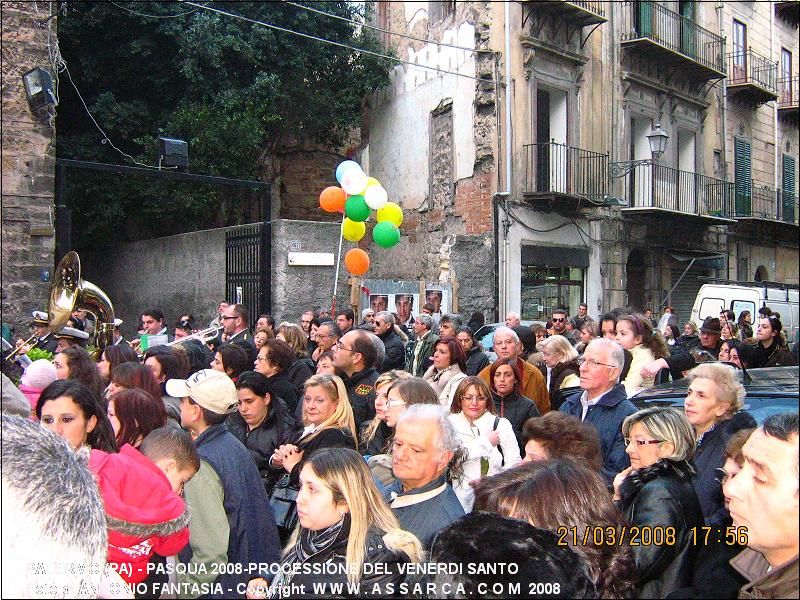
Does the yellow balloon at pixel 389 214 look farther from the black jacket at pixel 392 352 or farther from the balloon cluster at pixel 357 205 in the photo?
the black jacket at pixel 392 352

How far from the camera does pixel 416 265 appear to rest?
57.8 feet

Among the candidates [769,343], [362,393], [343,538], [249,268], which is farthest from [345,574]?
[249,268]

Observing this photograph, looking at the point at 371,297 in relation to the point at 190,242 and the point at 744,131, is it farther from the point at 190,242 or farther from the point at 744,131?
the point at 744,131

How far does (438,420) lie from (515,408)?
2284 millimetres

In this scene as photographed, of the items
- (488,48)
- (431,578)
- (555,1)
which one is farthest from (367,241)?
(431,578)

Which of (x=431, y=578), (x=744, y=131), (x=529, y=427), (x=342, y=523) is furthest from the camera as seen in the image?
(x=744, y=131)

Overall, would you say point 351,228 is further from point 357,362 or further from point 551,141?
point 357,362

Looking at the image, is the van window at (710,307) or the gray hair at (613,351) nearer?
the gray hair at (613,351)

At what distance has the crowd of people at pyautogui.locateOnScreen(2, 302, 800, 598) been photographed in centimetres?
168

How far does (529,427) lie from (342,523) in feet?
4.07

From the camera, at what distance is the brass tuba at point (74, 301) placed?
26.3 feet

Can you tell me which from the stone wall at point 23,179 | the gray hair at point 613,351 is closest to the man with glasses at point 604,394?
the gray hair at point 613,351

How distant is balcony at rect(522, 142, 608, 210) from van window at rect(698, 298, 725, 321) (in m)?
3.24

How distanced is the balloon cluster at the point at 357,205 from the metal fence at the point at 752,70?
15.2 metres
